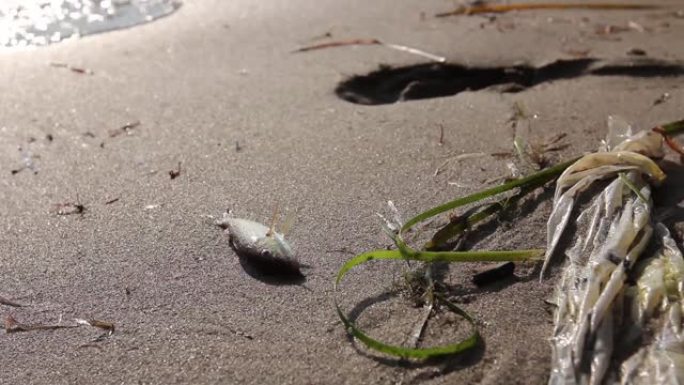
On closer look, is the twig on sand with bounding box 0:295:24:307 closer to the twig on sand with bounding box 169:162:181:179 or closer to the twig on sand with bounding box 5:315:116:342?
the twig on sand with bounding box 5:315:116:342

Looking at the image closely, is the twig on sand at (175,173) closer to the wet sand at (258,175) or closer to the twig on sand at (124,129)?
the wet sand at (258,175)

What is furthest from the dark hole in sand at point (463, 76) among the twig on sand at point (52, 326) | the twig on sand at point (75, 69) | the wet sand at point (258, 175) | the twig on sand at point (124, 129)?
the twig on sand at point (52, 326)

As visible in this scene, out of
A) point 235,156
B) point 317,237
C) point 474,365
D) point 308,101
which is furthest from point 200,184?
point 474,365

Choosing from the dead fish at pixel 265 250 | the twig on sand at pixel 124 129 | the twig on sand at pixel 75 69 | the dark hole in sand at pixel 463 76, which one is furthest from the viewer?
the twig on sand at pixel 75 69

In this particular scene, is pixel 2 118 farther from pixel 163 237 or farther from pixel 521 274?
pixel 521 274

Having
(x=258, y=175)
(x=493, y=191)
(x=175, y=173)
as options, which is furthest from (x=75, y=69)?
(x=493, y=191)
